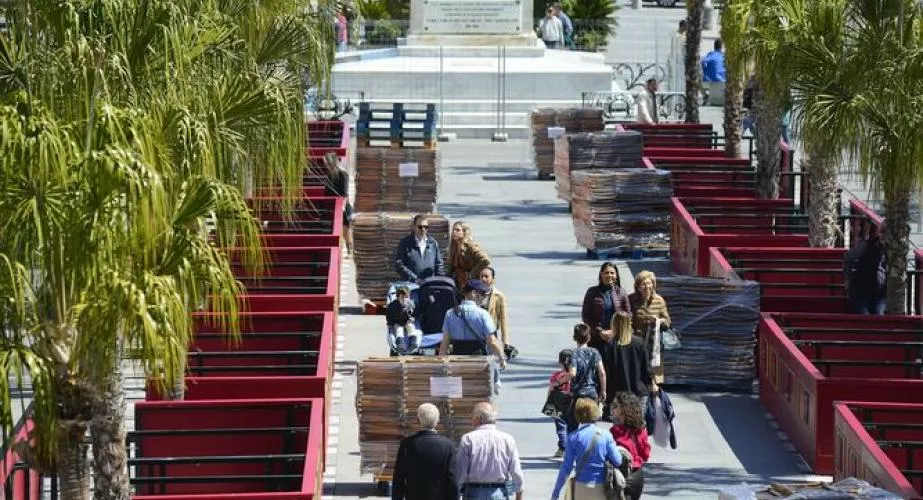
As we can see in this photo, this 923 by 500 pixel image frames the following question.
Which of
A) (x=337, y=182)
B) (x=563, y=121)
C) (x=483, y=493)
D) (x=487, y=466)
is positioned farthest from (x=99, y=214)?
(x=563, y=121)

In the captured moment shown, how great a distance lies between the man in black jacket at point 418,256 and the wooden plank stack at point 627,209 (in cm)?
574

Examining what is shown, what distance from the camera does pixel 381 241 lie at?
24859mm

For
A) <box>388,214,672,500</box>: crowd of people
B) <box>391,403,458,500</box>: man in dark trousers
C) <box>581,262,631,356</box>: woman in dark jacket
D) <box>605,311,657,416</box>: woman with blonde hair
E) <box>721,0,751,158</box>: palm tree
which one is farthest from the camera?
<box>721,0,751,158</box>: palm tree

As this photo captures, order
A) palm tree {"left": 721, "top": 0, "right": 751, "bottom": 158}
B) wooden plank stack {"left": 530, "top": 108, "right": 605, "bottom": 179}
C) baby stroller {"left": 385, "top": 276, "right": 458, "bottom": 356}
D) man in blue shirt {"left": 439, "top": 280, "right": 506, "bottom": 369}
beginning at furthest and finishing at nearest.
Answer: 1. wooden plank stack {"left": 530, "top": 108, "right": 605, "bottom": 179}
2. palm tree {"left": 721, "top": 0, "right": 751, "bottom": 158}
3. baby stroller {"left": 385, "top": 276, "right": 458, "bottom": 356}
4. man in blue shirt {"left": 439, "top": 280, "right": 506, "bottom": 369}

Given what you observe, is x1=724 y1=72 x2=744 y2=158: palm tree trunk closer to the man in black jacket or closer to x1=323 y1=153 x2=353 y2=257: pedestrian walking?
x1=323 y1=153 x2=353 y2=257: pedestrian walking

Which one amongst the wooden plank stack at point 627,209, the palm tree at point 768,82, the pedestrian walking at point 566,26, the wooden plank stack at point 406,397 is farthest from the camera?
the pedestrian walking at point 566,26

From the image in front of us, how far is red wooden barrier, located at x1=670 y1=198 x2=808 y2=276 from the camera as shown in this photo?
82.6 ft

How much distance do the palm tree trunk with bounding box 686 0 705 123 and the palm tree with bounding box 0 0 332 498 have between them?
2147cm

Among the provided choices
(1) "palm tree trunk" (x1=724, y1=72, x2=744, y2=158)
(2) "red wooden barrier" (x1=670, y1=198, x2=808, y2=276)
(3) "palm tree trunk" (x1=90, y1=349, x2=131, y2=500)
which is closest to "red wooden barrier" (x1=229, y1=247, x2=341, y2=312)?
(2) "red wooden barrier" (x1=670, y1=198, x2=808, y2=276)

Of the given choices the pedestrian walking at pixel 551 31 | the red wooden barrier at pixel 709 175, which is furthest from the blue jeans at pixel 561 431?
the pedestrian walking at pixel 551 31

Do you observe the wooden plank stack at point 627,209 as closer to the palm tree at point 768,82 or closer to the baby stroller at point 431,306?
the palm tree at point 768,82

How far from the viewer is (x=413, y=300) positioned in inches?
848

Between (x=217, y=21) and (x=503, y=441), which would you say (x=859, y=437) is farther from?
(x=217, y=21)

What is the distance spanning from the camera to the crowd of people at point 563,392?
1498 centimetres
